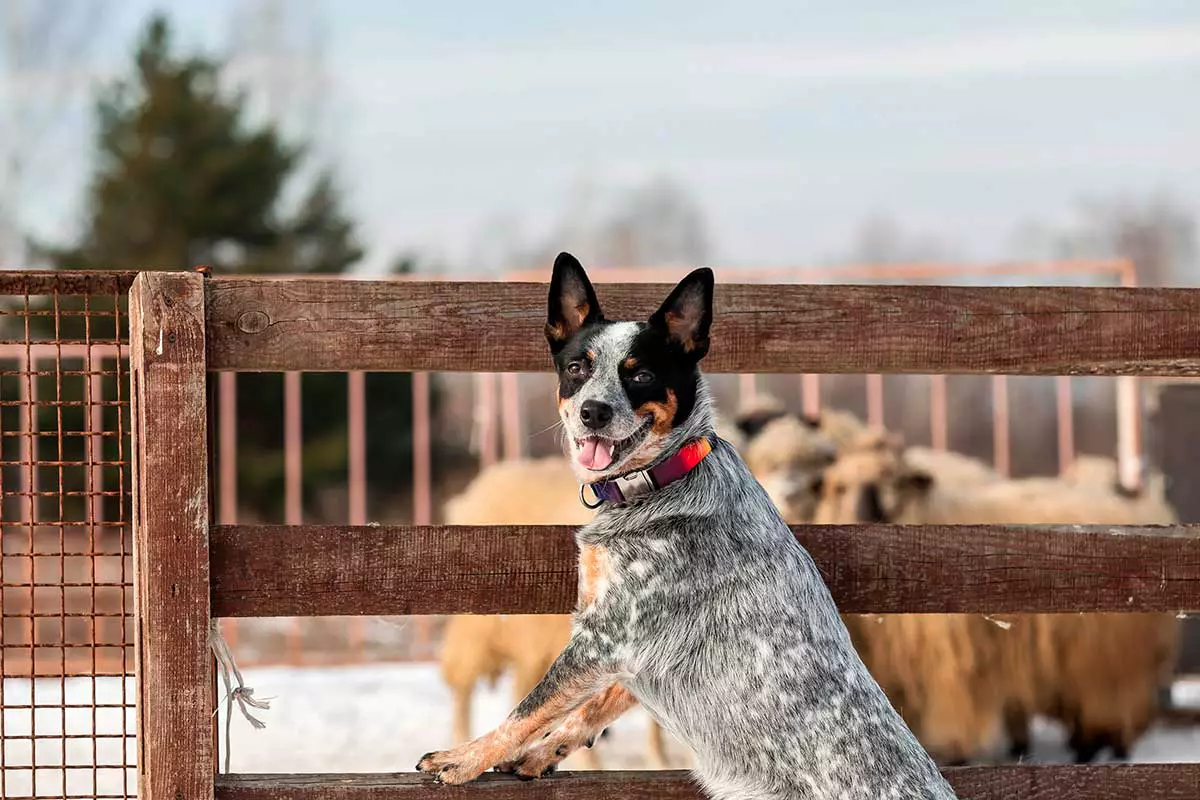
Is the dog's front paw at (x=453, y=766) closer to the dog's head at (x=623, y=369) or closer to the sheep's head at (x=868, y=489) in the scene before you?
the dog's head at (x=623, y=369)

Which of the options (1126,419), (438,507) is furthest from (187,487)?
(438,507)

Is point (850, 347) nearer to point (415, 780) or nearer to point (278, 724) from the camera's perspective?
point (415, 780)

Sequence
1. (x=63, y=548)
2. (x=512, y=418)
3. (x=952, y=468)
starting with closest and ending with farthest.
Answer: (x=63, y=548) → (x=952, y=468) → (x=512, y=418)

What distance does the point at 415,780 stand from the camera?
2.94m

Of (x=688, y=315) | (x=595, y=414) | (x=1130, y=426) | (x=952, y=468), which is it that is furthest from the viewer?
(x=1130, y=426)

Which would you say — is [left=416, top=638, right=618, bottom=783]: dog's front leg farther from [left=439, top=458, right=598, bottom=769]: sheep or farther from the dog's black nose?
[left=439, top=458, right=598, bottom=769]: sheep

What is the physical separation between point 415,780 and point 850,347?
145 cm

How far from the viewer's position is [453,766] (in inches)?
114

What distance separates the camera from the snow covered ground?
6293 millimetres

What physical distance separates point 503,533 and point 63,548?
106 centimetres

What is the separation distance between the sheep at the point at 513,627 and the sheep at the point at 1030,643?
1380 millimetres

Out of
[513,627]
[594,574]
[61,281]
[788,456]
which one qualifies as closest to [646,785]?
[594,574]

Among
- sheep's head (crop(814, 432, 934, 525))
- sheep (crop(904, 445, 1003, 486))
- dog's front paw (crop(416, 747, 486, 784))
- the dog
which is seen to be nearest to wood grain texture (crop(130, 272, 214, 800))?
dog's front paw (crop(416, 747, 486, 784))

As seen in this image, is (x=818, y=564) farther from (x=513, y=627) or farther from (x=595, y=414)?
(x=513, y=627)
